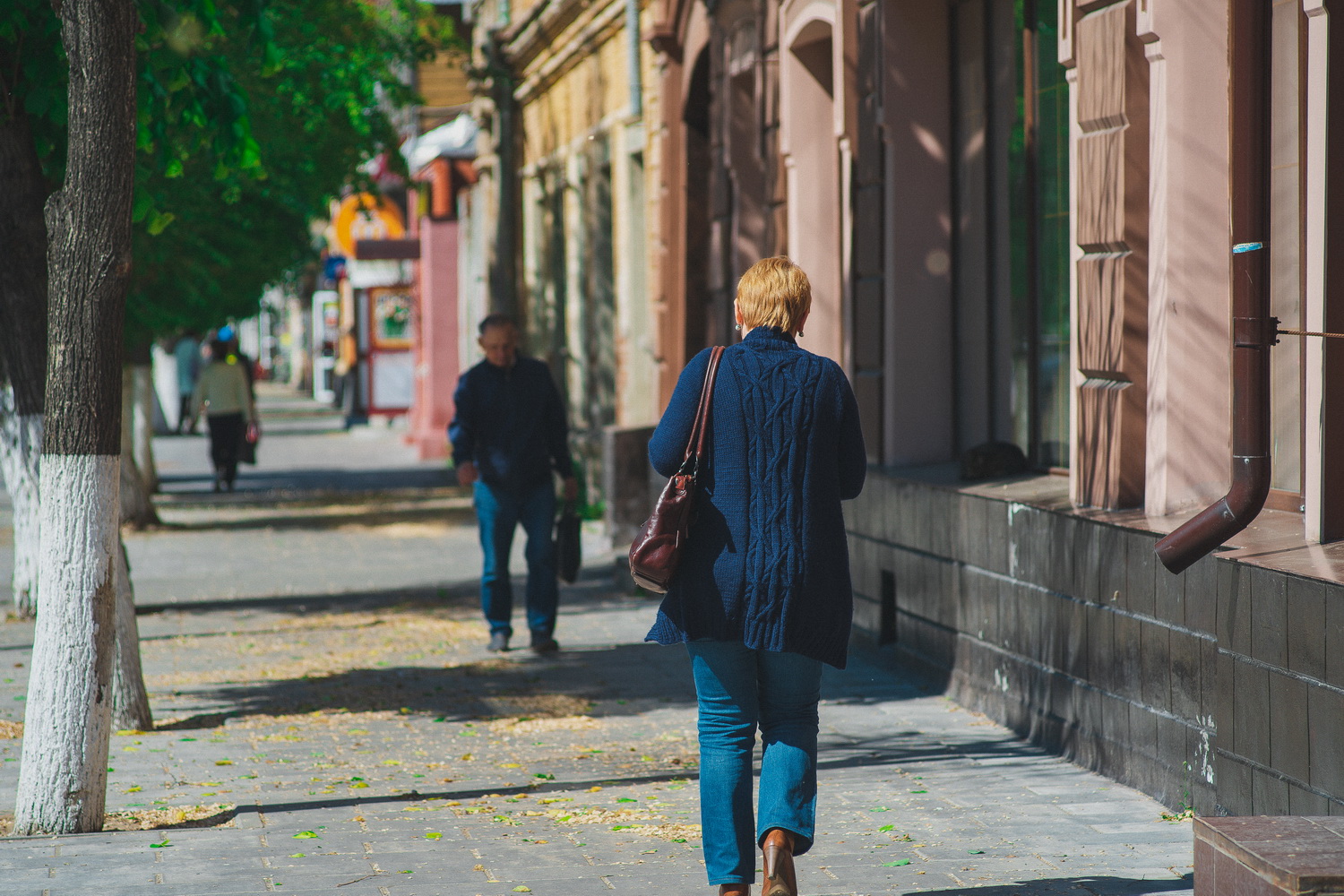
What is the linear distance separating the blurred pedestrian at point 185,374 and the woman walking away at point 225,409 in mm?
14588

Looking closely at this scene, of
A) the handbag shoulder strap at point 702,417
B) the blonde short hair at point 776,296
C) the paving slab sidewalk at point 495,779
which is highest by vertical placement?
the blonde short hair at point 776,296

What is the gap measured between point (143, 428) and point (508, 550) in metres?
10.3

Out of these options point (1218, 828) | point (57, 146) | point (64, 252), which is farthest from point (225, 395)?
point (1218, 828)

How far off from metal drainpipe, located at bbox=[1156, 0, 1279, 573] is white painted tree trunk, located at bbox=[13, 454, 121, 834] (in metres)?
3.47

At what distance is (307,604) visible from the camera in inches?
478

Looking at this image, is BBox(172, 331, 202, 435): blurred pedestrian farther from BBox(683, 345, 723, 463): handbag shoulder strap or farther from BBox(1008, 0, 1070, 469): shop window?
BBox(683, 345, 723, 463): handbag shoulder strap

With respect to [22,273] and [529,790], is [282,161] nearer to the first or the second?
[22,273]

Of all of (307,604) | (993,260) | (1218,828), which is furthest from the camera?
(307,604)

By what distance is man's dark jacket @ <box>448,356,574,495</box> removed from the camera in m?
9.60

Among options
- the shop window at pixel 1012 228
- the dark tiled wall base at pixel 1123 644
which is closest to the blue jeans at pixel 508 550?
the dark tiled wall base at pixel 1123 644

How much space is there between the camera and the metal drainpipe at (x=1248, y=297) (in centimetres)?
530

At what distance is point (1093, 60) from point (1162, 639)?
7.76ft

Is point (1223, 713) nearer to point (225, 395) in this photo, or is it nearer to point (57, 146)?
point (57, 146)

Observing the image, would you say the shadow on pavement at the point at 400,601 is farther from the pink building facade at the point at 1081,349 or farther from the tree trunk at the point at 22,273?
the tree trunk at the point at 22,273
